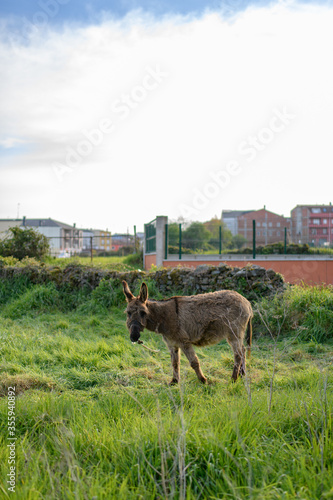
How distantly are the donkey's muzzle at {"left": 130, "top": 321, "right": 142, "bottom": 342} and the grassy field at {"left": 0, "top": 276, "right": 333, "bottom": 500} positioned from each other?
1.20ft

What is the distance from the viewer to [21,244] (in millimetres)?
19422

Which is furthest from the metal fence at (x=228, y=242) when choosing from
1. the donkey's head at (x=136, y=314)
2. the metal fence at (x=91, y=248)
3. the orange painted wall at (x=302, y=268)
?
the donkey's head at (x=136, y=314)

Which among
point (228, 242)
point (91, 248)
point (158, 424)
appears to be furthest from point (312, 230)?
point (158, 424)

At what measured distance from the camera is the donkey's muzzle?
183 inches

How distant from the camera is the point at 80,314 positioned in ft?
34.3

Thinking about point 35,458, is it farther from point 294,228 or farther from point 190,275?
point 294,228

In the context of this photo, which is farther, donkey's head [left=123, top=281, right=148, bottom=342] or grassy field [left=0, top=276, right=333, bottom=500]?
donkey's head [left=123, top=281, right=148, bottom=342]

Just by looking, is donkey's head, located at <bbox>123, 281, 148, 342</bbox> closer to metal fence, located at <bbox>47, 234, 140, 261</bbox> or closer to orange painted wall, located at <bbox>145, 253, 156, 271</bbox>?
orange painted wall, located at <bbox>145, 253, 156, 271</bbox>

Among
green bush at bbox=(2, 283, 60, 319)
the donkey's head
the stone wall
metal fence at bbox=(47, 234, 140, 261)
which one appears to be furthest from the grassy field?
metal fence at bbox=(47, 234, 140, 261)

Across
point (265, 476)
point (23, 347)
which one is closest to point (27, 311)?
point (23, 347)

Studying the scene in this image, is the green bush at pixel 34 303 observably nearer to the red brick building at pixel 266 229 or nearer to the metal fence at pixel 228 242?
the metal fence at pixel 228 242

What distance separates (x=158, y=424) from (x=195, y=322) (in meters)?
2.43

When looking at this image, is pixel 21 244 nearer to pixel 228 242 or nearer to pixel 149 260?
pixel 149 260

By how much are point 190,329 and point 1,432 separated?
2693 mm
